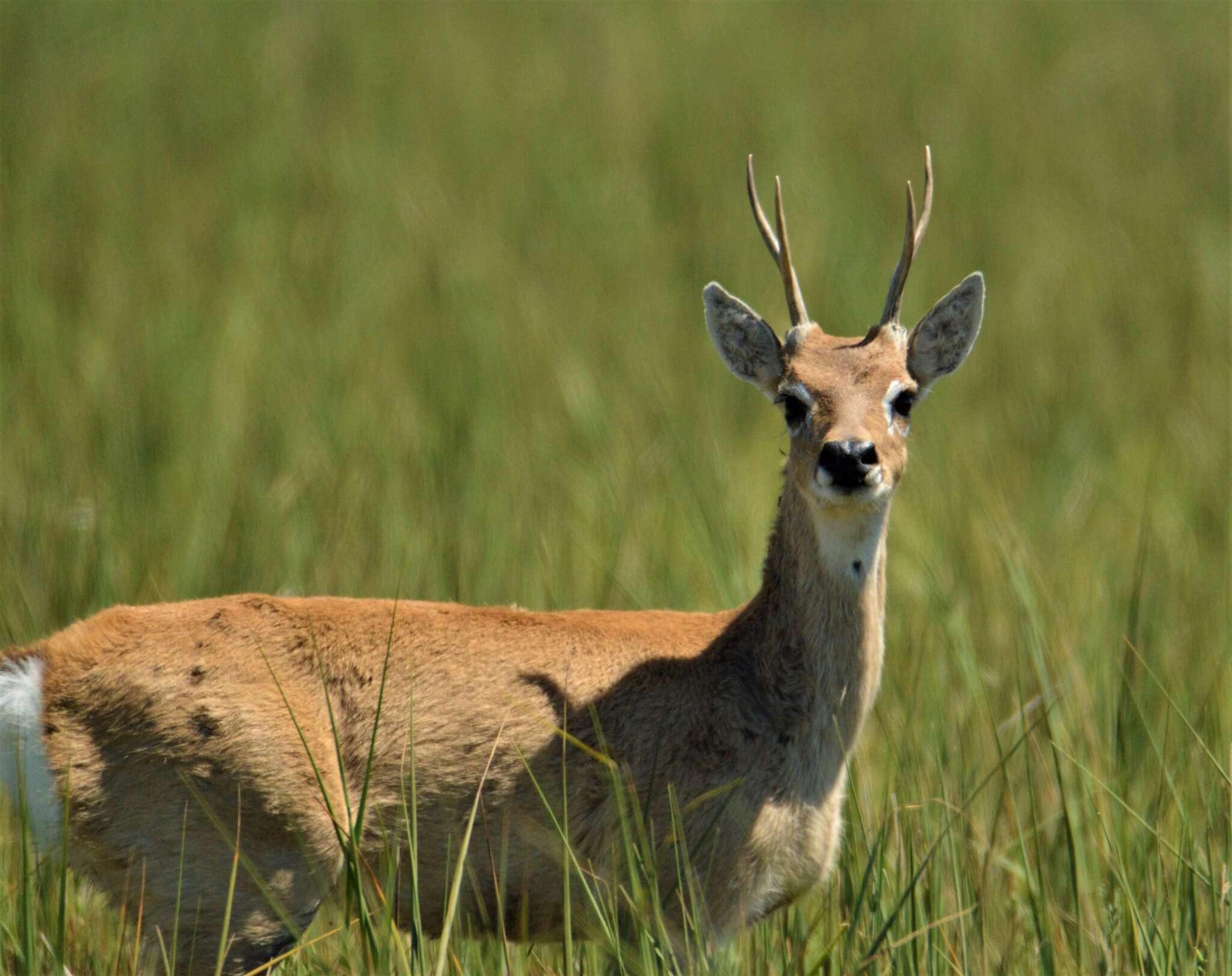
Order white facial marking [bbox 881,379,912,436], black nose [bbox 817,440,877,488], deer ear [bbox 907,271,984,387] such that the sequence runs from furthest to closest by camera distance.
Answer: deer ear [bbox 907,271,984,387]
white facial marking [bbox 881,379,912,436]
black nose [bbox 817,440,877,488]

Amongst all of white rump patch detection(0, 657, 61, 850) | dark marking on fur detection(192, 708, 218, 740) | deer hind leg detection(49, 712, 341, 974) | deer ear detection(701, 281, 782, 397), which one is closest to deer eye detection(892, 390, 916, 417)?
deer ear detection(701, 281, 782, 397)

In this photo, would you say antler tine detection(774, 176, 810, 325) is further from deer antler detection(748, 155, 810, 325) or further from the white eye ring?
the white eye ring

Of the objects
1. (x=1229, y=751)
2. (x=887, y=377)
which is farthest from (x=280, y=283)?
(x=1229, y=751)

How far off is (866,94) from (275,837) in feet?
39.2

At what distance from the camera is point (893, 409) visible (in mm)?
4297

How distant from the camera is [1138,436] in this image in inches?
336

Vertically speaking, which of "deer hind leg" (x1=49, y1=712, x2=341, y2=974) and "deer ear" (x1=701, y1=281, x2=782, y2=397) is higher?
"deer ear" (x1=701, y1=281, x2=782, y2=397)

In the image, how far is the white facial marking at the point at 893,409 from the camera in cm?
424

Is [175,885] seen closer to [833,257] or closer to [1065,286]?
[833,257]

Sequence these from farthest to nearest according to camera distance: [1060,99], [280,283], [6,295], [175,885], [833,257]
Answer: [1060,99] → [833,257] → [280,283] → [6,295] → [175,885]

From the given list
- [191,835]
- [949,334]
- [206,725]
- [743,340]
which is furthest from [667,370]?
[191,835]

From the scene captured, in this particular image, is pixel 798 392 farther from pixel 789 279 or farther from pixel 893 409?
pixel 789 279

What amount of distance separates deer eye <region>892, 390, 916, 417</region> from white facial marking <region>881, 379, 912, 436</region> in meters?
0.01

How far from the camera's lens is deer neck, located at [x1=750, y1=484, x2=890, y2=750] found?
430 centimetres
